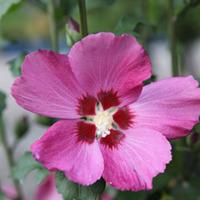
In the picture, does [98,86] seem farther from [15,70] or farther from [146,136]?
[15,70]

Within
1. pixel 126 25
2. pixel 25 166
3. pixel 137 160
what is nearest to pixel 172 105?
pixel 137 160

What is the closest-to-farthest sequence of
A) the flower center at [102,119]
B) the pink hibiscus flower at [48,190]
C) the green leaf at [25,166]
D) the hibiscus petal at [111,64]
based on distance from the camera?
the hibiscus petal at [111,64] → the flower center at [102,119] → the green leaf at [25,166] → the pink hibiscus flower at [48,190]

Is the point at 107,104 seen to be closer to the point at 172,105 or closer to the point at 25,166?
the point at 172,105

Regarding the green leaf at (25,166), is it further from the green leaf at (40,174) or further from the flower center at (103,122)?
the flower center at (103,122)

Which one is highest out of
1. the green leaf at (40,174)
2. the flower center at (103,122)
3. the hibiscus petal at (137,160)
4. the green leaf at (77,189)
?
the flower center at (103,122)

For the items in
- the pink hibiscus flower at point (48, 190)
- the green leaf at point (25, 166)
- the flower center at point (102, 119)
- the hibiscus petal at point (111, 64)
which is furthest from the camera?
the pink hibiscus flower at point (48, 190)

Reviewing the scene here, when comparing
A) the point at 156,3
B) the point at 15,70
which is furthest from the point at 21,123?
the point at 156,3

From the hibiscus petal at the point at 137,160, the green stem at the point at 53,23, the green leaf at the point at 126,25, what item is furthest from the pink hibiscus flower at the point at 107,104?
the green stem at the point at 53,23

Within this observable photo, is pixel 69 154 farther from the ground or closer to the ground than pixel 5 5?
closer to the ground
